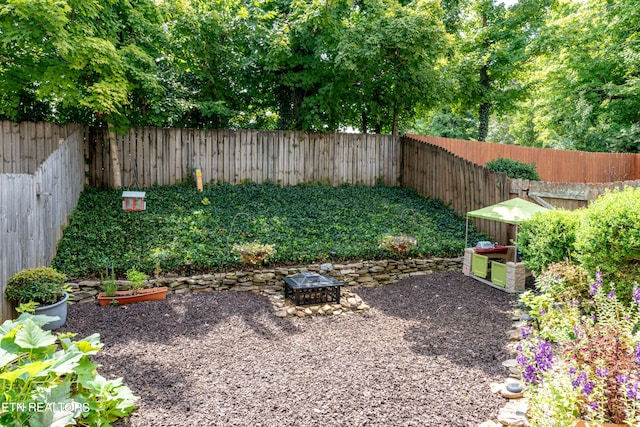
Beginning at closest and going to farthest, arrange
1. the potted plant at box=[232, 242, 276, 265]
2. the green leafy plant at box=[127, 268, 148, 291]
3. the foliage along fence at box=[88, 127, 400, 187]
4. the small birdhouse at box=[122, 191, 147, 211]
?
1. the green leafy plant at box=[127, 268, 148, 291]
2. the potted plant at box=[232, 242, 276, 265]
3. the small birdhouse at box=[122, 191, 147, 211]
4. the foliage along fence at box=[88, 127, 400, 187]

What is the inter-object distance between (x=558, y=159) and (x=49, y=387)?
15787 mm

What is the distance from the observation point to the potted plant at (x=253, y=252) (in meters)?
6.16

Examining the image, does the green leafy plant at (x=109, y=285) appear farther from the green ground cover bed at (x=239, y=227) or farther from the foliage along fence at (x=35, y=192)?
the foliage along fence at (x=35, y=192)

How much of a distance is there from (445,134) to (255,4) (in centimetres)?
1343

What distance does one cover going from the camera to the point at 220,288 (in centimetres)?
605

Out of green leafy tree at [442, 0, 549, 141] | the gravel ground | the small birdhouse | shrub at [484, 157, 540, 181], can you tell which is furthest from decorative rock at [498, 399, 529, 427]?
green leafy tree at [442, 0, 549, 141]

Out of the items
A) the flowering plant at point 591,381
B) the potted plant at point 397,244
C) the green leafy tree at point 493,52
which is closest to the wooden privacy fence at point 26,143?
the potted plant at point 397,244

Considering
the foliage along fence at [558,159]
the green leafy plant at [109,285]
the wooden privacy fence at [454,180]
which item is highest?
the foliage along fence at [558,159]

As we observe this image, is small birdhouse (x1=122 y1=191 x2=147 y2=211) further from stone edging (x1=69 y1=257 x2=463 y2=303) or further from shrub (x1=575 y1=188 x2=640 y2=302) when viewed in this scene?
shrub (x1=575 y1=188 x2=640 y2=302)

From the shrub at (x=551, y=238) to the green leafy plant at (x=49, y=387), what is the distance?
4863mm

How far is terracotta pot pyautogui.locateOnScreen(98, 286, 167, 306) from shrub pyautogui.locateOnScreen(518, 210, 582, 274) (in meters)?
4.94

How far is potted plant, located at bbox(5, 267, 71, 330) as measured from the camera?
163 inches

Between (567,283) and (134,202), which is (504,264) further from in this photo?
(134,202)

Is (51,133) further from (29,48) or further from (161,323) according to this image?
(161,323)
